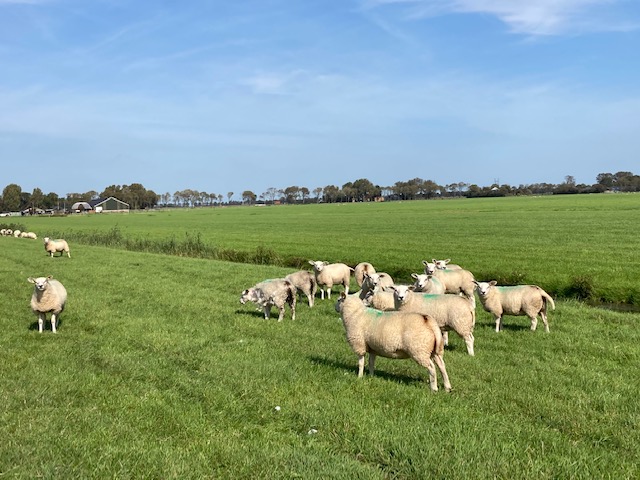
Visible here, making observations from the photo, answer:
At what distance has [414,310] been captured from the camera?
37.2 feet

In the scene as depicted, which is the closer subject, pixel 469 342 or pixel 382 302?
pixel 469 342

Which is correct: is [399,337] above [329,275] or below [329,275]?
above

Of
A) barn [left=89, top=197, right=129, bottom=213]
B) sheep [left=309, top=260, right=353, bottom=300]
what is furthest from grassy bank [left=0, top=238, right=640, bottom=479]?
barn [left=89, top=197, right=129, bottom=213]

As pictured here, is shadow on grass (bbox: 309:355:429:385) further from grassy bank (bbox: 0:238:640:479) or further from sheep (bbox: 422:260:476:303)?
sheep (bbox: 422:260:476:303)

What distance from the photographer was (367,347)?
9.20 m

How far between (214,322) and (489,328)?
322 inches

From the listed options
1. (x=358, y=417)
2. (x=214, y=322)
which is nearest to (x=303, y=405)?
(x=358, y=417)

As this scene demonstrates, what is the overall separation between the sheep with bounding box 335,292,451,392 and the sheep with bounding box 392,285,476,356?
1.81m

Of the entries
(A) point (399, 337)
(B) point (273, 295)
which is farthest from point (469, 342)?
(B) point (273, 295)

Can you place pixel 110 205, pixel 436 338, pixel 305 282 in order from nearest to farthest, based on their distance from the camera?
pixel 436 338
pixel 305 282
pixel 110 205

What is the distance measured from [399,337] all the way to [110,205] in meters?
201

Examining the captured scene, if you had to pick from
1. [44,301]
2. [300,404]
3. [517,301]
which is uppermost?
[44,301]

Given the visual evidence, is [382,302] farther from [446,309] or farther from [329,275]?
[329,275]

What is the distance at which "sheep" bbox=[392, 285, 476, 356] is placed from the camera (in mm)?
10773
